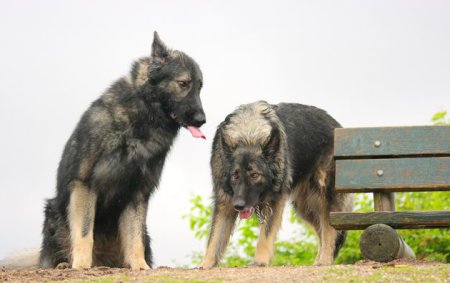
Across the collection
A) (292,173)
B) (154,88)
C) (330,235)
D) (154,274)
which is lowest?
(154,274)

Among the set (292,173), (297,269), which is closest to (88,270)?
(297,269)

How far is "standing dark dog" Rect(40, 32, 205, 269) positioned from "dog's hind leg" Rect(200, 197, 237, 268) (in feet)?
2.35

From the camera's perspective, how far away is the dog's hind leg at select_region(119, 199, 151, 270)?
8.84 m

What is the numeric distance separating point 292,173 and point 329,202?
657 mm

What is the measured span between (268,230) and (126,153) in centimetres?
169

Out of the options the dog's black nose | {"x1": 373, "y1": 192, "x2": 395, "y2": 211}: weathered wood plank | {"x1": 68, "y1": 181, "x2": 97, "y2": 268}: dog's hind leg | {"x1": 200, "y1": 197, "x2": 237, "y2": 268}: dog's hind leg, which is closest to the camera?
{"x1": 68, "y1": 181, "x2": 97, "y2": 268}: dog's hind leg

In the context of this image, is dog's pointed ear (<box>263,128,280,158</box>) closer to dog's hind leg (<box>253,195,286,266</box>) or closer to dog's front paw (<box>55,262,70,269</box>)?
dog's hind leg (<box>253,195,286,266</box>)

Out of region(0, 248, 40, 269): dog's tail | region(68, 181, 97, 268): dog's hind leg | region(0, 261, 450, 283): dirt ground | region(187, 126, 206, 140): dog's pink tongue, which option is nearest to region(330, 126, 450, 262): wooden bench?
region(0, 261, 450, 283): dirt ground

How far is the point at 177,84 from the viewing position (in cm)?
880

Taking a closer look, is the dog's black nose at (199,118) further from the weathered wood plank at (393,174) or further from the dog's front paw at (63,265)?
the dog's front paw at (63,265)

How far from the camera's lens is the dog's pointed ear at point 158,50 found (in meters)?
8.92

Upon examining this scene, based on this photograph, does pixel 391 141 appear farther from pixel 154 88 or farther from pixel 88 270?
pixel 88 270

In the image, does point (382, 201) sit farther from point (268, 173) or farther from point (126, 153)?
point (126, 153)

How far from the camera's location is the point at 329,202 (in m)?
10.0
